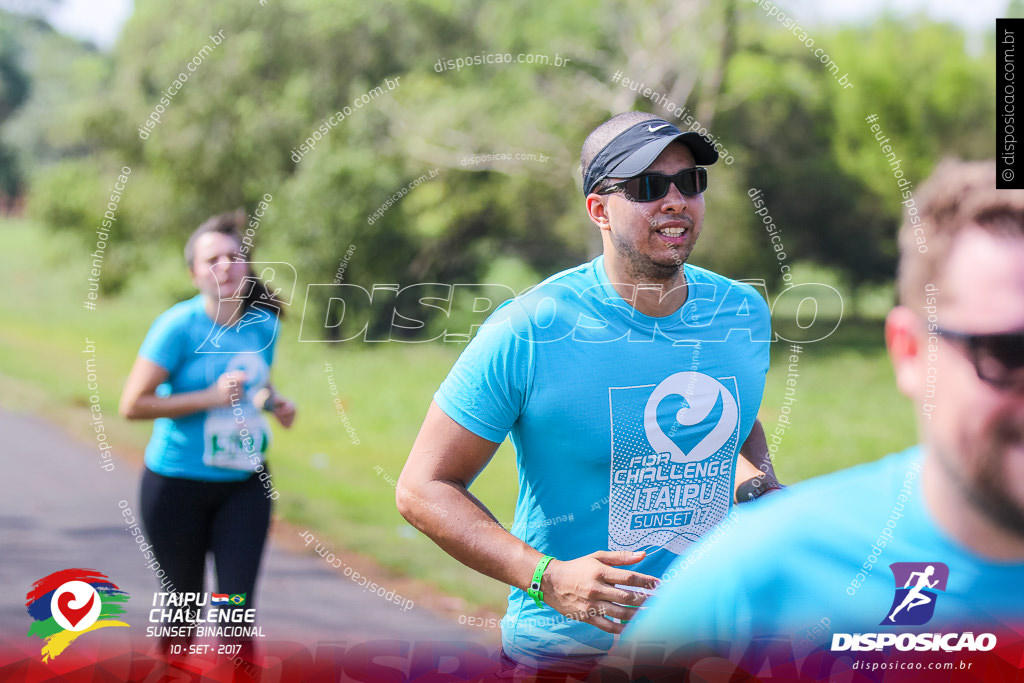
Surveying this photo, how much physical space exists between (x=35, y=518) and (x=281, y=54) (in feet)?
24.6

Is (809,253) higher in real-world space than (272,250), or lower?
higher

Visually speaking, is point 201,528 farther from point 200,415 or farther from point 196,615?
point 200,415

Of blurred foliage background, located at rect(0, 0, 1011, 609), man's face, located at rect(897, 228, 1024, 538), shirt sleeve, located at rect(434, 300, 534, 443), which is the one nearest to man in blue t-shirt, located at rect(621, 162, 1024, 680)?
man's face, located at rect(897, 228, 1024, 538)

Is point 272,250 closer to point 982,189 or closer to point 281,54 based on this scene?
point 281,54

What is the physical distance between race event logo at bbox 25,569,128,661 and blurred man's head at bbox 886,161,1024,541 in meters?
2.93

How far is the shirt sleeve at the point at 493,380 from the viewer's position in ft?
7.14

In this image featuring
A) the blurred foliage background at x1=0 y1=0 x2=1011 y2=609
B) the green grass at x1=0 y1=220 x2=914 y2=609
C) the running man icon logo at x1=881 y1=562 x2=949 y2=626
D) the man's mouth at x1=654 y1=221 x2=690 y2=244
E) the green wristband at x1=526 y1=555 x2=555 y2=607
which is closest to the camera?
the running man icon logo at x1=881 y1=562 x2=949 y2=626

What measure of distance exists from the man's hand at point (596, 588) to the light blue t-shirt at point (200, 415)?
1.78 meters

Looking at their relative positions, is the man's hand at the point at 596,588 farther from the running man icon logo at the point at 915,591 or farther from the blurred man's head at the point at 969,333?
the blurred man's head at the point at 969,333

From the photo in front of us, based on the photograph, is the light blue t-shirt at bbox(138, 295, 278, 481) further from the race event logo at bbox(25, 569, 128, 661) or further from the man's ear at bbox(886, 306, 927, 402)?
the man's ear at bbox(886, 306, 927, 402)

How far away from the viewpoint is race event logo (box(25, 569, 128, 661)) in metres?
3.26

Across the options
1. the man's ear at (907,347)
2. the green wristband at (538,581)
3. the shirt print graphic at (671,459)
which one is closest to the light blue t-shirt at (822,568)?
the man's ear at (907,347)

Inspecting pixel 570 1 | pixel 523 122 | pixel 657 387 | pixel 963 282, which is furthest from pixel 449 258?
pixel 963 282

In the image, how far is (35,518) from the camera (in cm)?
630
